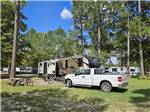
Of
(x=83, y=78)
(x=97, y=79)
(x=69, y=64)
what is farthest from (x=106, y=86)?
(x=69, y=64)

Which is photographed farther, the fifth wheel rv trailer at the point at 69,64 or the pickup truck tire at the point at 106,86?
the fifth wheel rv trailer at the point at 69,64

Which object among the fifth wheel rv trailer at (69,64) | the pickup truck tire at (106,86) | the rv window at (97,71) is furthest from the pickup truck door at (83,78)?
the fifth wheel rv trailer at (69,64)

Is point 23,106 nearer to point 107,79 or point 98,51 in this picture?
point 107,79

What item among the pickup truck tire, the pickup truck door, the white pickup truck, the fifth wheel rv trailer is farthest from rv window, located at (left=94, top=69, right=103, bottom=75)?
the fifth wheel rv trailer

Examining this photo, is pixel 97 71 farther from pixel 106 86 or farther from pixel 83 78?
pixel 106 86

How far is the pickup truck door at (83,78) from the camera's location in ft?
64.4

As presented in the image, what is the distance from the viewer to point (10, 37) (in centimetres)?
3416

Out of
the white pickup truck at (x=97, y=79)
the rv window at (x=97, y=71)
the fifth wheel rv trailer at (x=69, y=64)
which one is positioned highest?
the fifth wheel rv trailer at (x=69, y=64)

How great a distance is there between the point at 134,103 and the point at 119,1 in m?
29.4

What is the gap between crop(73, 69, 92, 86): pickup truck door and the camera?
1964cm

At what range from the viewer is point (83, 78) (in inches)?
787

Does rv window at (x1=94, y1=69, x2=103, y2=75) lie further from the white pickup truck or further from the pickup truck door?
the pickup truck door

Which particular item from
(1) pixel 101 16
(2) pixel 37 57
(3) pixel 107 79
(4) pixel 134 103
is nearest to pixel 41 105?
(4) pixel 134 103

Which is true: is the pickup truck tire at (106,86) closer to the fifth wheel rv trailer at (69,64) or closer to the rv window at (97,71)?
the rv window at (97,71)
